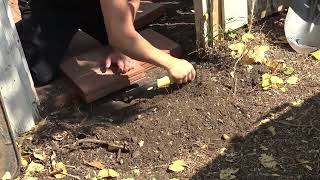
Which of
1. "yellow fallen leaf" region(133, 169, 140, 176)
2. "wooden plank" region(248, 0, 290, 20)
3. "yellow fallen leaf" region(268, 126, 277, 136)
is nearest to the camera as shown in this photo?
"yellow fallen leaf" region(133, 169, 140, 176)

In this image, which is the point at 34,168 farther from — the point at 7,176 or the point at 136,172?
the point at 136,172

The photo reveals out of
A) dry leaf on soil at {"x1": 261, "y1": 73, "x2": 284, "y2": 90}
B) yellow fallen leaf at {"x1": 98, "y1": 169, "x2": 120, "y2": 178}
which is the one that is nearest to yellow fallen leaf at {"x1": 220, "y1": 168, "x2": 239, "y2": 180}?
yellow fallen leaf at {"x1": 98, "y1": 169, "x2": 120, "y2": 178}

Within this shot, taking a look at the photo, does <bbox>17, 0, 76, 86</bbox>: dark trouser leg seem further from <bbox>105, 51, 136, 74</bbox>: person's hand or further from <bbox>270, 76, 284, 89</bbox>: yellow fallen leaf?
<bbox>270, 76, 284, 89</bbox>: yellow fallen leaf

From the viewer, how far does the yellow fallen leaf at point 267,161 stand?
8.40 feet

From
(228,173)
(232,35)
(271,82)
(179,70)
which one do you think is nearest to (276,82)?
(271,82)

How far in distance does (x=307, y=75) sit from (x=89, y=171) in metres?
1.30

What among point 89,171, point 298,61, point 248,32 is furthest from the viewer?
point 248,32

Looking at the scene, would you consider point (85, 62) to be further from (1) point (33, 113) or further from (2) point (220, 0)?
(2) point (220, 0)

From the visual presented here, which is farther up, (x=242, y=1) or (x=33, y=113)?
(x=242, y=1)

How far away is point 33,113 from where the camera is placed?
3023 millimetres

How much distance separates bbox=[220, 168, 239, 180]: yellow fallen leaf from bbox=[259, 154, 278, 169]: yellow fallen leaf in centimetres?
13

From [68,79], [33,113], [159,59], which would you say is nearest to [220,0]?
[159,59]

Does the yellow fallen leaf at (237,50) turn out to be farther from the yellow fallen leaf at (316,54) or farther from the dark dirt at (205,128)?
the yellow fallen leaf at (316,54)

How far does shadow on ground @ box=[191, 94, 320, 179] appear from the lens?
8.32 feet
